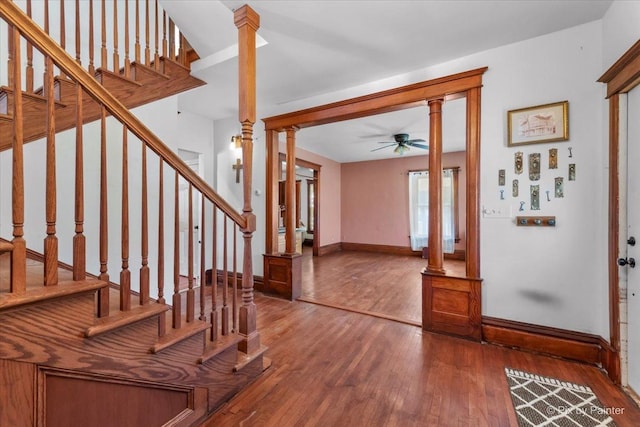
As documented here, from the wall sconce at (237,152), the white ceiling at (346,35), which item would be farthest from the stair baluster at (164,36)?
the wall sconce at (237,152)

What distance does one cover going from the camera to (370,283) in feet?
14.3

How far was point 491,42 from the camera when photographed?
2.39m

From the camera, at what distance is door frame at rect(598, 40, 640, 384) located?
6.15 ft

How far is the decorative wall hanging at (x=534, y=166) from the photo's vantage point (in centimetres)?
231

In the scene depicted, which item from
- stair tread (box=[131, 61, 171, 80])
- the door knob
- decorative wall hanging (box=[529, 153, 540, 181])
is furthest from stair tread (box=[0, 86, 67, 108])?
the door knob

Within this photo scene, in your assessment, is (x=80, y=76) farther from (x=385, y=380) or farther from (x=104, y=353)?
(x=385, y=380)

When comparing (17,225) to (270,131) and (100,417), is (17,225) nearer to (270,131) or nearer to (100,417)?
(100,417)

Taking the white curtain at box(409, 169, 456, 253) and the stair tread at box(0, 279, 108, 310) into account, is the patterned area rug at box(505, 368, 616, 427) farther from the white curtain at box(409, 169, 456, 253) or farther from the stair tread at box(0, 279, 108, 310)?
the white curtain at box(409, 169, 456, 253)

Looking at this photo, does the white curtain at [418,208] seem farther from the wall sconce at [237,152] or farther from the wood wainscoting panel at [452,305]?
the wall sconce at [237,152]

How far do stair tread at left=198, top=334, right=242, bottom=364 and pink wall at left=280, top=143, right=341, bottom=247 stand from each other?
Answer: 498cm

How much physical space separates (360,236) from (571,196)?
17.9 feet

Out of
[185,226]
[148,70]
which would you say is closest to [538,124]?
[148,70]

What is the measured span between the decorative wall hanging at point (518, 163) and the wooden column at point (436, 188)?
59 centimetres

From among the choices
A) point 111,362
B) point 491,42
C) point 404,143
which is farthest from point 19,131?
point 404,143
